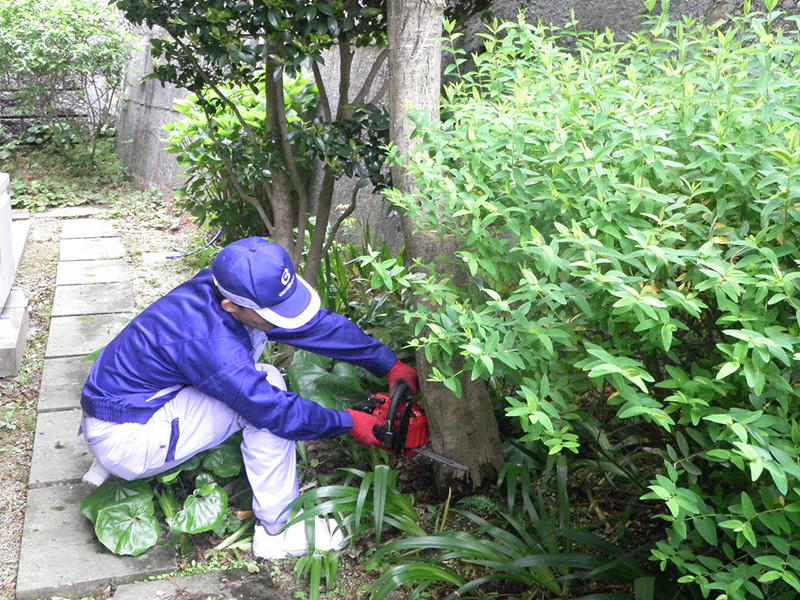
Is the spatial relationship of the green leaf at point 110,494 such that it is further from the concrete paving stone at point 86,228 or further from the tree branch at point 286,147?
the concrete paving stone at point 86,228

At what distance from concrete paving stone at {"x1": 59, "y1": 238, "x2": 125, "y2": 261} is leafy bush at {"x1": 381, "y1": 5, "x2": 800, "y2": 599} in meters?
5.40

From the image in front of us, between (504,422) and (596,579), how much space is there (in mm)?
933

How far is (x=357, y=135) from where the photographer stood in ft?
13.2

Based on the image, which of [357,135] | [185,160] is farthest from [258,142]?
[185,160]

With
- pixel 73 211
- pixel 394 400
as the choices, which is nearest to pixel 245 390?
pixel 394 400

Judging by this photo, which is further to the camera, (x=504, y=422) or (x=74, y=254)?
(x=74, y=254)

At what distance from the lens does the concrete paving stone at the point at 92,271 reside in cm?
652

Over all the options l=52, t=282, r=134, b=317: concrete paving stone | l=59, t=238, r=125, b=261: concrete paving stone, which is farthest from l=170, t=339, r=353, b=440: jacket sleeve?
l=59, t=238, r=125, b=261: concrete paving stone

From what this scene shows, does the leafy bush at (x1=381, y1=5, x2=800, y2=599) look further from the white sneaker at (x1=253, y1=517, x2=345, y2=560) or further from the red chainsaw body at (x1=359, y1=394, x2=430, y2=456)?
the white sneaker at (x1=253, y1=517, x2=345, y2=560)

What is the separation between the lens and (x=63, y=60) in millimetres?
9859

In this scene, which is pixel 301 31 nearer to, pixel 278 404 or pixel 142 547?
pixel 278 404

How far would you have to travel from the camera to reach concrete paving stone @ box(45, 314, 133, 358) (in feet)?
16.7

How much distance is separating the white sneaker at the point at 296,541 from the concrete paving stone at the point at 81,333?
7.66ft

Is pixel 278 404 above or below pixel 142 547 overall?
above
